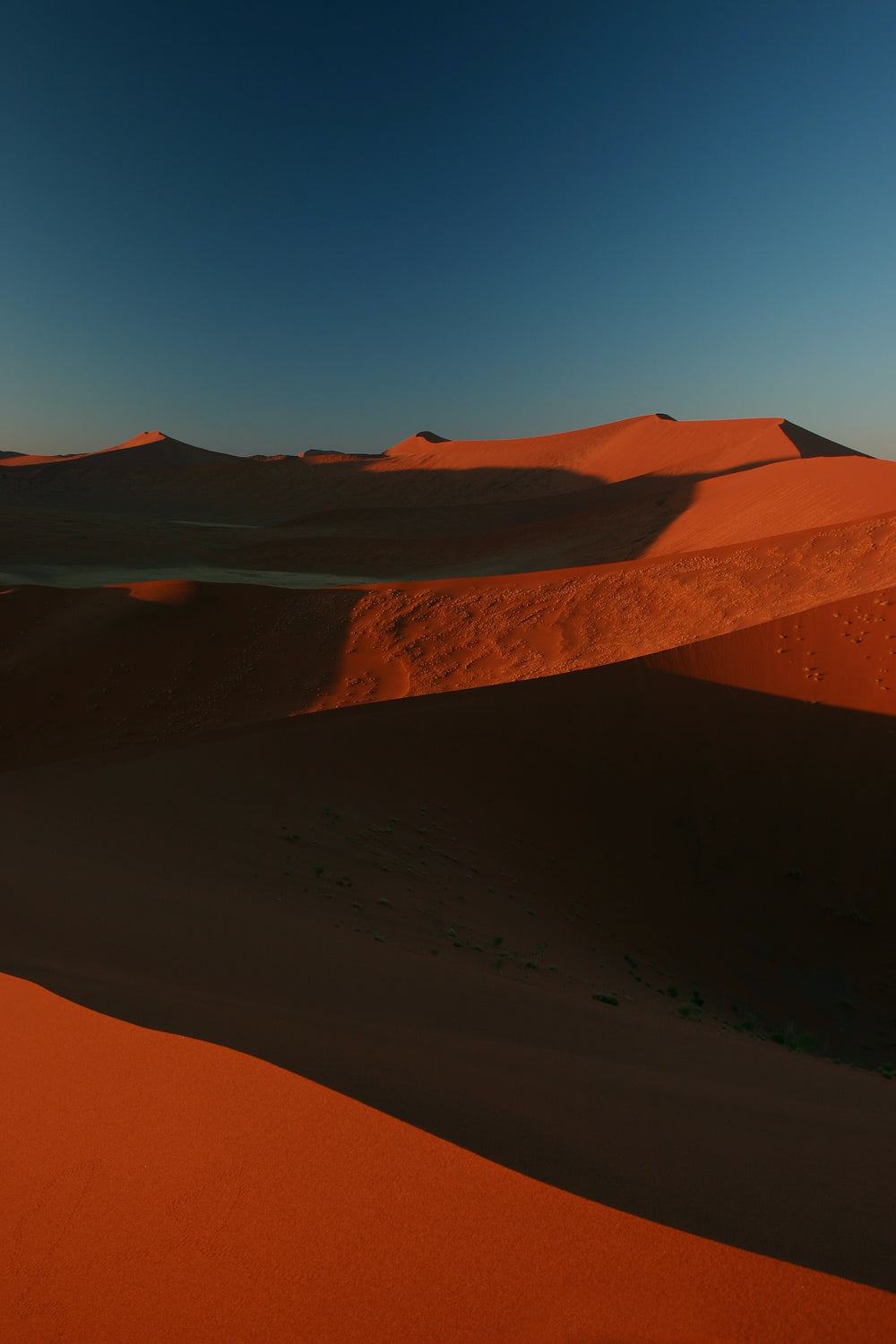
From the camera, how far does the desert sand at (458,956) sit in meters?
1.52

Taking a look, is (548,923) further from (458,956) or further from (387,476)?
(387,476)

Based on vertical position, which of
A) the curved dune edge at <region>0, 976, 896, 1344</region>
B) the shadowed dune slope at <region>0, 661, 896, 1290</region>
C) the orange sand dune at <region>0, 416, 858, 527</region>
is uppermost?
the orange sand dune at <region>0, 416, 858, 527</region>

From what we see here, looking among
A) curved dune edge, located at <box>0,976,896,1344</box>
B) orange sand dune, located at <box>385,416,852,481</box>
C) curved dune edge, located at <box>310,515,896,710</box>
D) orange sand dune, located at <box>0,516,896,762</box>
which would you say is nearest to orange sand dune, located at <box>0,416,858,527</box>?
orange sand dune, located at <box>385,416,852,481</box>

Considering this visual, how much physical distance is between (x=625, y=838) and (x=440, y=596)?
11.2m

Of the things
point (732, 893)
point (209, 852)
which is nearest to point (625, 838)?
point (732, 893)

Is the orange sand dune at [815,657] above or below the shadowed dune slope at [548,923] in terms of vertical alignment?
above

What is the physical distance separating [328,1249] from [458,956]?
3337mm

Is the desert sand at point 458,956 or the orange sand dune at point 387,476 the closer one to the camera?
the desert sand at point 458,956

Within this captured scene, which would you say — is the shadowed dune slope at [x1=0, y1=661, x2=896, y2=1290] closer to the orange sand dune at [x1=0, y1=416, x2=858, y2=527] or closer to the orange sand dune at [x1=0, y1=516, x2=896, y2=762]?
the orange sand dune at [x1=0, y1=516, x2=896, y2=762]

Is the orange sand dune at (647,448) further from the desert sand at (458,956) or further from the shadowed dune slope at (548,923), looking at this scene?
the shadowed dune slope at (548,923)

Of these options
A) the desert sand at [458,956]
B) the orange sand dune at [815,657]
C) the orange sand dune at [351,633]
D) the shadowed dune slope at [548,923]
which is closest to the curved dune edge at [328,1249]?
the desert sand at [458,956]

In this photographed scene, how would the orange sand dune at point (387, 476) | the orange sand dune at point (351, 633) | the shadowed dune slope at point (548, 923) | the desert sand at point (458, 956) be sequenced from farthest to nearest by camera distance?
the orange sand dune at point (387, 476), the orange sand dune at point (351, 633), the shadowed dune slope at point (548, 923), the desert sand at point (458, 956)

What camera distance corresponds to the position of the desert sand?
1.52 meters

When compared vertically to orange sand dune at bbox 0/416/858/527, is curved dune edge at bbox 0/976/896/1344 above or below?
below
